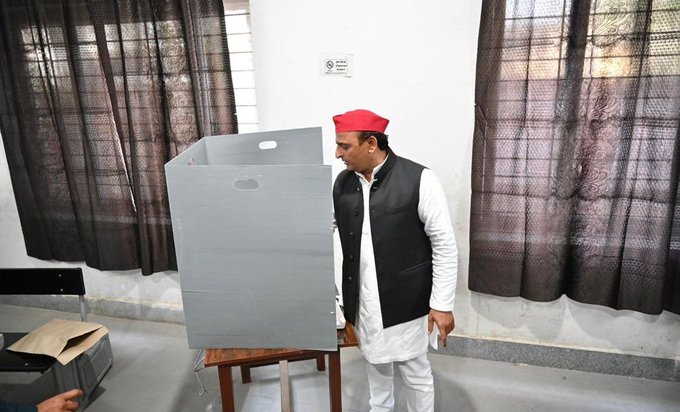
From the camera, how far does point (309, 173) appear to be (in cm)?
107

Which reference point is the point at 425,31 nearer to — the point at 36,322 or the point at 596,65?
the point at 596,65

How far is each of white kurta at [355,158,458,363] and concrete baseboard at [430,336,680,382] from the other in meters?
0.81

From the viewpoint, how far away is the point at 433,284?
1585mm

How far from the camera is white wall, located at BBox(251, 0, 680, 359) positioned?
200 centimetres

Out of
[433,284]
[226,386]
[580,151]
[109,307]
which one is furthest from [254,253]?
[109,307]

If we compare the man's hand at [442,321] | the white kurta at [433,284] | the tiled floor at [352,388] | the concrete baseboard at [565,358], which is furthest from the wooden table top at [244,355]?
the concrete baseboard at [565,358]

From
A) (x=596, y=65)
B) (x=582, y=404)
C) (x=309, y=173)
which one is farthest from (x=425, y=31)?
(x=582, y=404)

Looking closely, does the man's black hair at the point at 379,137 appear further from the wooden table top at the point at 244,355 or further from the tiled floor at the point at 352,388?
the tiled floor at the point at 352,388

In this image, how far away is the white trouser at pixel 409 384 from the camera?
5.65 ft

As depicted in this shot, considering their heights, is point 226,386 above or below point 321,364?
above

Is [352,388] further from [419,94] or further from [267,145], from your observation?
[419,94]

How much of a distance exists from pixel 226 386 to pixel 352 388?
918mm

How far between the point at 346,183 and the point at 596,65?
3.56ft

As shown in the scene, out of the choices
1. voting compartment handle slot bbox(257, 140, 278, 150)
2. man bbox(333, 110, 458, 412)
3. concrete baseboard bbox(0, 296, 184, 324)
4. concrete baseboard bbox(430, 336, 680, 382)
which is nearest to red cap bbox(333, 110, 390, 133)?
man bbox(333, 110, 458, 412)
